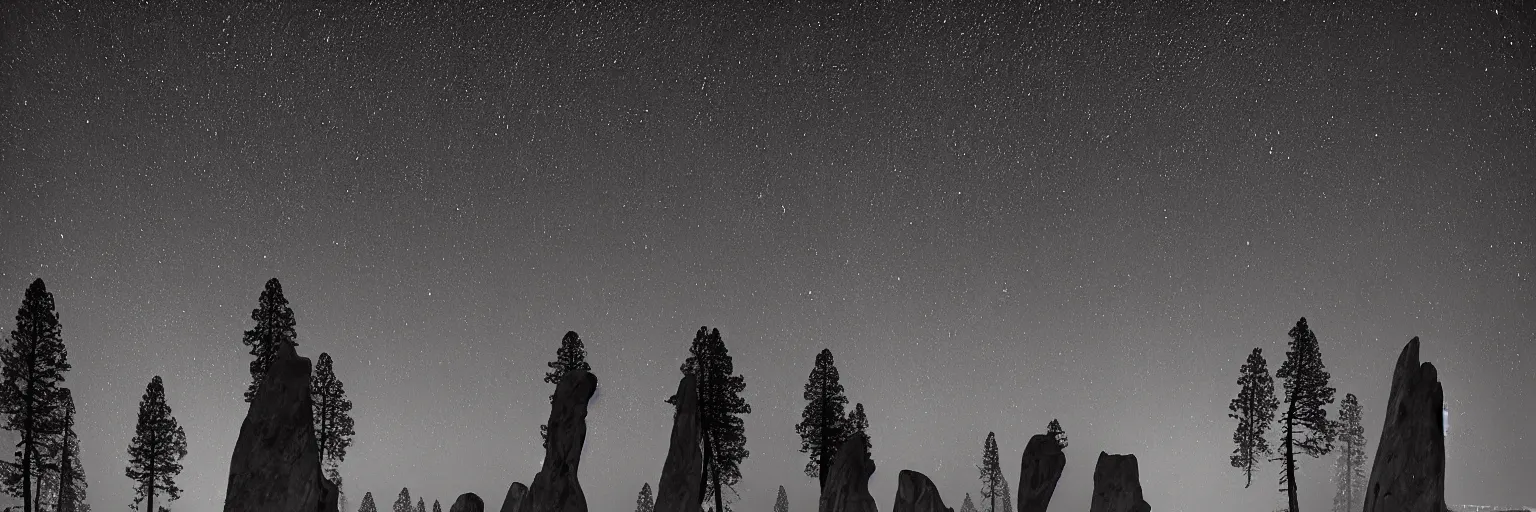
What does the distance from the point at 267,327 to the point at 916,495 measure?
81.2 feet

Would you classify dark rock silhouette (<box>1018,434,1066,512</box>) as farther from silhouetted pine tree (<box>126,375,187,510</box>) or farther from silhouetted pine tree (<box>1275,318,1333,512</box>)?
silhouetted pine tree (<box>126,375,187,510</box>)

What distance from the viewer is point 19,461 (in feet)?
143

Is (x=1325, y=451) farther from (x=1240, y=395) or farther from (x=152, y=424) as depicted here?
(x=152, y=424)

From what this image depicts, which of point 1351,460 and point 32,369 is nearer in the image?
point 32,369

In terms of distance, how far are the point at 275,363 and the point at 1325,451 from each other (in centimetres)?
4044

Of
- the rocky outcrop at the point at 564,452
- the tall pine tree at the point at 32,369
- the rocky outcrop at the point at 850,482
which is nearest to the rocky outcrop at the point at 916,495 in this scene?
the rocky outcrop at the point at 850,482

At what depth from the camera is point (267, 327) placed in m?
39.6

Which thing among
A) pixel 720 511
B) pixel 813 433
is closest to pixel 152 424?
pixel 720 511

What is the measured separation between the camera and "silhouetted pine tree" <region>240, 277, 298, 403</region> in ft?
130

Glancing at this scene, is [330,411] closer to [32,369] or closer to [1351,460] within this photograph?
[32,369]

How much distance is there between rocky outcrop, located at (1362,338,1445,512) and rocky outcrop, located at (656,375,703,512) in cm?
1881

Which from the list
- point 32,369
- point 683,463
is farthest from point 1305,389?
point 32,369

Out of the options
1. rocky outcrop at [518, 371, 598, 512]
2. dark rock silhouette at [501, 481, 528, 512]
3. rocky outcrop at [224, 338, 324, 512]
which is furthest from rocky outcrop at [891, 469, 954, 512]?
rocky outcrop at [224, 338, 324, 512]

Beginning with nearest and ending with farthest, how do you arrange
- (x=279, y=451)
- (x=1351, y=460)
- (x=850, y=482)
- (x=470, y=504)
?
1. (x=279, y=451)
2. (x=850, y=482)
3. (x=470, y=504)
4. (x=1351, y=460)
